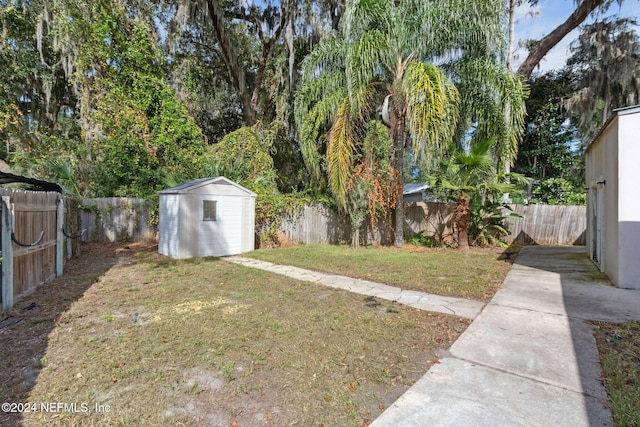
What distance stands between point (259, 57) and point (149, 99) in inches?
246

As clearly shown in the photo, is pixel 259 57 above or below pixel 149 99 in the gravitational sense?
above

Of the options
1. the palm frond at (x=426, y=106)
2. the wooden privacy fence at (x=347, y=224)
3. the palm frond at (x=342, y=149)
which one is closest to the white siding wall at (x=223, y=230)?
the wooden privacy fence at (x=347, y=224)

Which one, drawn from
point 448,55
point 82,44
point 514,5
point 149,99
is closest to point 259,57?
point 149,99

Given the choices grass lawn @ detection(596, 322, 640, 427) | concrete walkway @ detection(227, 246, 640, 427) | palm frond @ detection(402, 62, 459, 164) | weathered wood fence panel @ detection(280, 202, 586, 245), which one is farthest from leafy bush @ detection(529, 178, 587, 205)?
grass lawn @ detection(596, 322, 640, 427)

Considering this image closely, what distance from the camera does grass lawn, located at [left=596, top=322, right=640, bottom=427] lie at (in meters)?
2.04

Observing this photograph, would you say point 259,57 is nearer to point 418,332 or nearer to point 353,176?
point 353,176

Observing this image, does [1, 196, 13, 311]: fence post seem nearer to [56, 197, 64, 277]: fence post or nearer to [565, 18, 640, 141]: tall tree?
[56, 197, 64, 277]: fence post

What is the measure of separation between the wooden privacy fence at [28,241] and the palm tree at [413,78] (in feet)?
21.4

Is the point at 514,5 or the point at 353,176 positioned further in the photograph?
the point at 514,5

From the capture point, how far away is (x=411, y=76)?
782 cm

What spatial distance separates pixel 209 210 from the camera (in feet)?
27.2

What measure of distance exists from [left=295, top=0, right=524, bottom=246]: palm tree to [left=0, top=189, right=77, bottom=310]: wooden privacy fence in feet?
21.4

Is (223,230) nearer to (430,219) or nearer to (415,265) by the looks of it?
(415,265)

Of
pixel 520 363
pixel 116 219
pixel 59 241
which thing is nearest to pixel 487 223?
pixel 520 363
